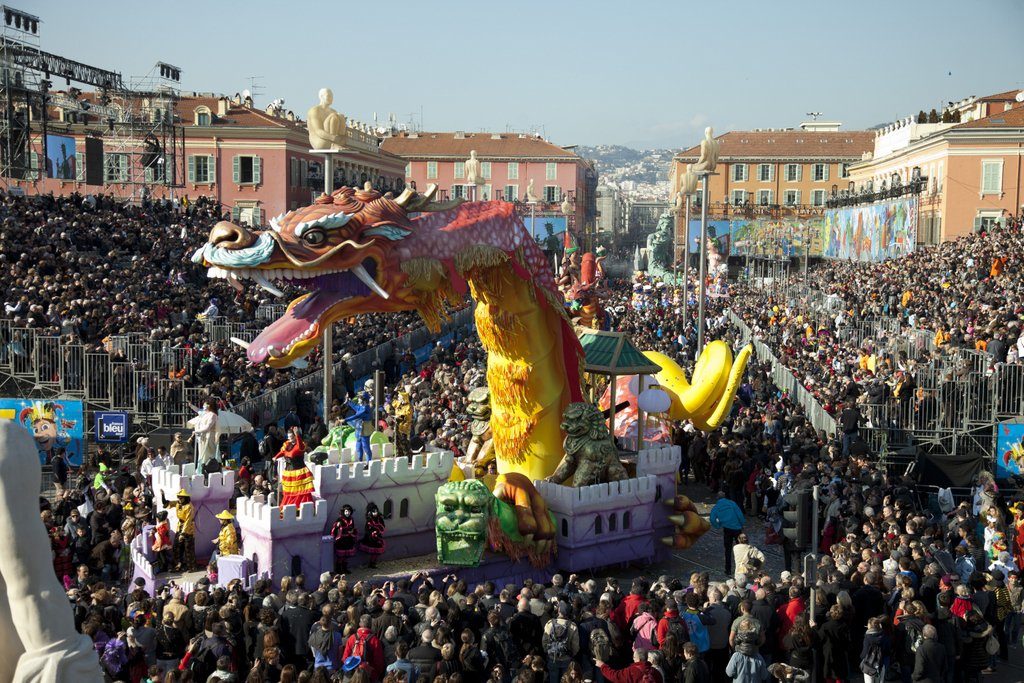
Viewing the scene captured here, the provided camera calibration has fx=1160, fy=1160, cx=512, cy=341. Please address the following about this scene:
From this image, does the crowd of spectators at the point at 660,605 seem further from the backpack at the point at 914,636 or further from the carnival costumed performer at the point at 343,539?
the carnival costumed performer at the point at 343,539

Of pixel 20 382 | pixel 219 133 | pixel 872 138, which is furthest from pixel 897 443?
pixel 872 138

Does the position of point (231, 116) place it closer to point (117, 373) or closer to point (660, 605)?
point (117, 373)

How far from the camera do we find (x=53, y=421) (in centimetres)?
1891

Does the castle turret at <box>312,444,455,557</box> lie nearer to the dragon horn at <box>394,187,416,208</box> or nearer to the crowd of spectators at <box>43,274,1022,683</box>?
the crowd of spectators at <box>43,274,1022,683</box>

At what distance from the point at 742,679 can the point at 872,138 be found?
271 feet

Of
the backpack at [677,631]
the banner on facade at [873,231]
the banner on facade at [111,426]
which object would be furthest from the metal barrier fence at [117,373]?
the banner on facade at [873,231]

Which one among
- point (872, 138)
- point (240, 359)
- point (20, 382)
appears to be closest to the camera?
point (20, 382)

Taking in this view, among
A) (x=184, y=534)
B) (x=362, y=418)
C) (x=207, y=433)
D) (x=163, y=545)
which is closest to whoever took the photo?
(x=163, y=545)

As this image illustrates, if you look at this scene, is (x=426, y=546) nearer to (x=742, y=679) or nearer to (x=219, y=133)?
(x=742, y=679)

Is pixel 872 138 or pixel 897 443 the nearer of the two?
pixel 897 443

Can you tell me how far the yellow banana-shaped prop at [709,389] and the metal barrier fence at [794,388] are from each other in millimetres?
2693

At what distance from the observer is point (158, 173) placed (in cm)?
4603

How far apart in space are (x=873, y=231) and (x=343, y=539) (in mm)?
46057

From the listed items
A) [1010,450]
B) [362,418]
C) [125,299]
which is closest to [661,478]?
[362,418]
